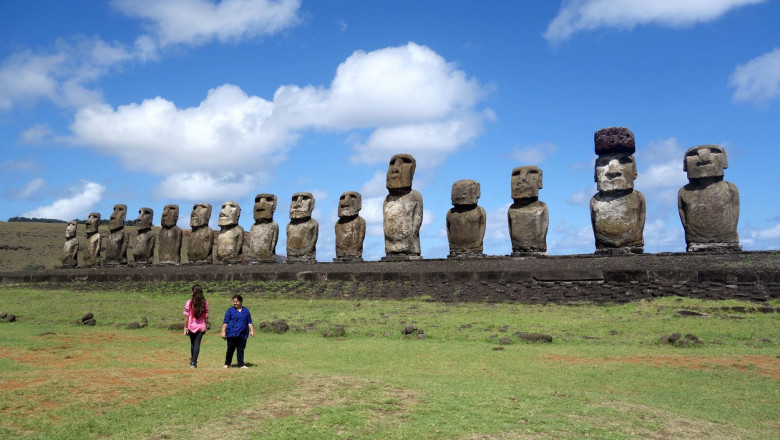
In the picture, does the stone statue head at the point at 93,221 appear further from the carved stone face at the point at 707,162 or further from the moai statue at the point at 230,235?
the carved stone face at the point at 707,162

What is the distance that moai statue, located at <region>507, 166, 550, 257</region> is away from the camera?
15.5 metres

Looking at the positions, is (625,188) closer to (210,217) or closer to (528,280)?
(528,280)

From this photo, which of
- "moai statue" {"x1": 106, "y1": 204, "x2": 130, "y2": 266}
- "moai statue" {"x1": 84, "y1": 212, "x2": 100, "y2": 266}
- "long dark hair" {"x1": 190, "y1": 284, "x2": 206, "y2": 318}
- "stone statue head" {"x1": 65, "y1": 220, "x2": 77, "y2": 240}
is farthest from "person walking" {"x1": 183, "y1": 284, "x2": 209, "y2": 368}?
"stone statue head" {"x1": 65, "y1": 220, "x2": 77, "y2": 240}

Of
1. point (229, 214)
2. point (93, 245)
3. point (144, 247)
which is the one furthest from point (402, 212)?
point (93, 245)

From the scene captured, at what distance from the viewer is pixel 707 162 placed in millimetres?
13695

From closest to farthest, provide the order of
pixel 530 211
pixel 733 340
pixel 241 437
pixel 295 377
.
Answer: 1. pixel 241 437
2. pixel 295 377
3. pixel 733 340
4. pixel 530 211

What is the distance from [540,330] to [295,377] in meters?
5.19

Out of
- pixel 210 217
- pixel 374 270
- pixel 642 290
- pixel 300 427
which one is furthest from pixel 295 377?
pixel 210 217

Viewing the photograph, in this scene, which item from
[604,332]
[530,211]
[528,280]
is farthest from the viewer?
[530,211]

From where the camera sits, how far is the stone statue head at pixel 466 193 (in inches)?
651

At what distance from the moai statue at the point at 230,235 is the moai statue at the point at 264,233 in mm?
830

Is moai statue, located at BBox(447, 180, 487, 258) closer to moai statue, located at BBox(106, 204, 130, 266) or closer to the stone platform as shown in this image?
the stone platform

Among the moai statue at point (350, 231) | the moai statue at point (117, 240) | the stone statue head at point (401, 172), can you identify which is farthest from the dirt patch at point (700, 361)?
the moai statue at point (117, 240)

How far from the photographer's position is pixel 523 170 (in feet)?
52.1
